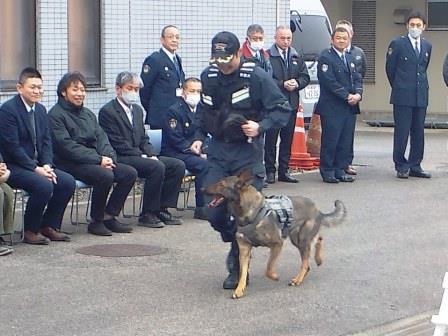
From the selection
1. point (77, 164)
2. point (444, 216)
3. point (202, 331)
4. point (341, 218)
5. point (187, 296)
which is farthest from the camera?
point (444, 216)

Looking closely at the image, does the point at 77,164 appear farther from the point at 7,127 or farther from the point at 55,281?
the point at 55,281

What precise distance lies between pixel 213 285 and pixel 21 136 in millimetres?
2544

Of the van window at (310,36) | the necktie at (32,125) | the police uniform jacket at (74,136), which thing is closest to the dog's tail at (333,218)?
the police uniform jacket at (74,136)

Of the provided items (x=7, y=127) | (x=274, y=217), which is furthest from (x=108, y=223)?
(x=274, y=217)

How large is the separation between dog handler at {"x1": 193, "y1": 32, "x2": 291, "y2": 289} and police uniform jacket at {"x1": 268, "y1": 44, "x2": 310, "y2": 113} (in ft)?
19.0

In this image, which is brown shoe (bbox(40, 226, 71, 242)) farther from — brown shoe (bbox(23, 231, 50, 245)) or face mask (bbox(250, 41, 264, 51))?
face mask (bbox(250, 41, 264, 51))

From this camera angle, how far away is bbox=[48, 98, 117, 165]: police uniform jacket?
10.7m

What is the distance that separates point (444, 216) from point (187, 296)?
480cm

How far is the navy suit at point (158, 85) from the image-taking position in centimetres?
1316

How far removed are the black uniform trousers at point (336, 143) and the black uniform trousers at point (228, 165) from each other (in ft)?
20.8

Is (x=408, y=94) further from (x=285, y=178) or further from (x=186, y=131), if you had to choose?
(x=186, y=131)

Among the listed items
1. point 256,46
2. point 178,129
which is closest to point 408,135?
point 256,46

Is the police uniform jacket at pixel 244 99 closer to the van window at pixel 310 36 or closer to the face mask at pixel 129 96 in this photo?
the face mask at pixel 129 96

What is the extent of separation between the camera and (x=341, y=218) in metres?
9.08
